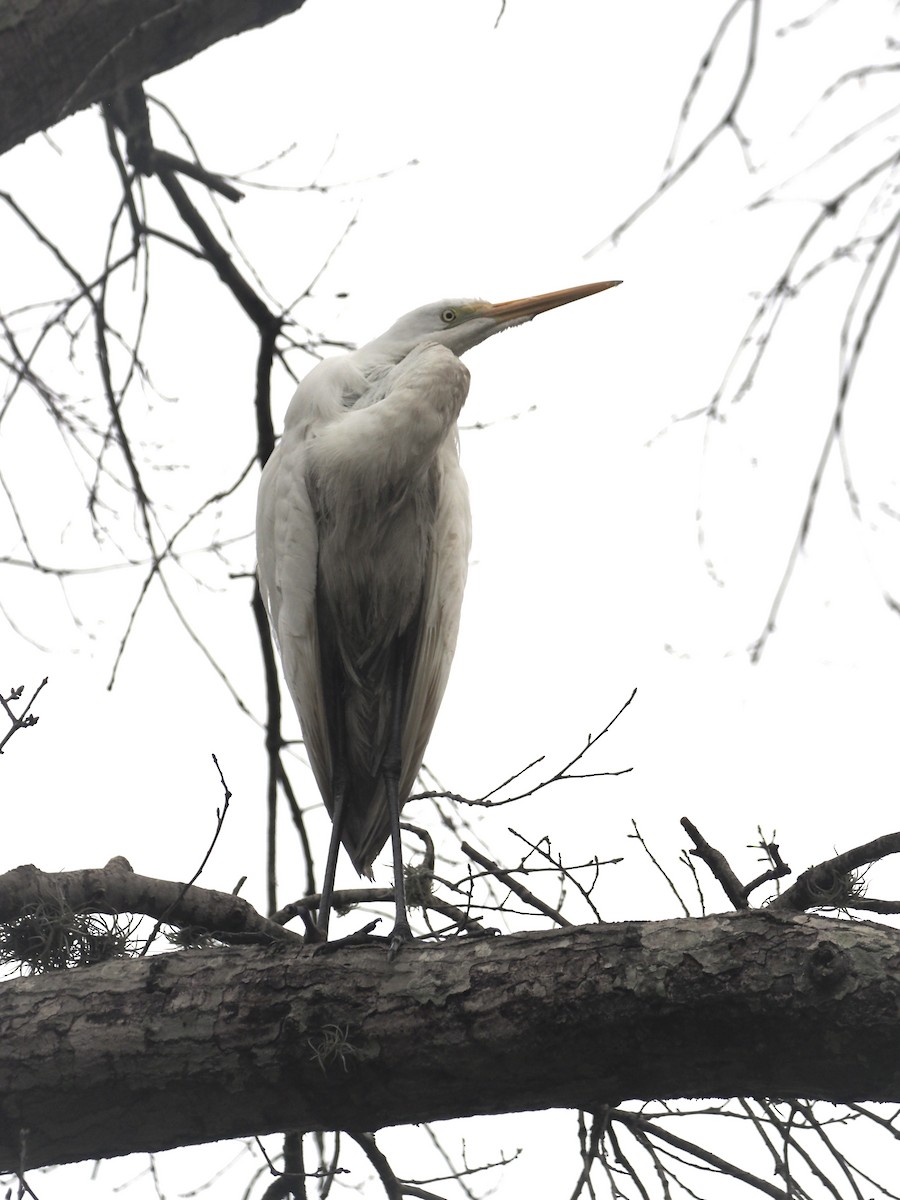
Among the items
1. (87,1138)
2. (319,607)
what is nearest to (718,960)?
(87,1138)

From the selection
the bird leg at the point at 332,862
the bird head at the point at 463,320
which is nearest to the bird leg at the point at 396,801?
the bird leg at the point at 332,862

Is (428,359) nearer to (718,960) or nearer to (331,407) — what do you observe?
(331,407)

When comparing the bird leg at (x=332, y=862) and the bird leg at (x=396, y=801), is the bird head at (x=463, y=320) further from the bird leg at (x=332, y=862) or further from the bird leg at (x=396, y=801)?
the bird leg at (x=332, y=862)

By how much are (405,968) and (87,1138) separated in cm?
67

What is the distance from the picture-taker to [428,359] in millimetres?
3869

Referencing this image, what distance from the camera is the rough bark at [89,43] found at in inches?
106

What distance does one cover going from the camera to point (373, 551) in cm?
390

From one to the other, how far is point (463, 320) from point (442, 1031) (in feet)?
8.43

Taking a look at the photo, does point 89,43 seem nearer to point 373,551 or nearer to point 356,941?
point 373,551

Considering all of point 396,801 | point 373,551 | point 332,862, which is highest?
point 373,551

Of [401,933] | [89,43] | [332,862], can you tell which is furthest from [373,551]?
[89,43]

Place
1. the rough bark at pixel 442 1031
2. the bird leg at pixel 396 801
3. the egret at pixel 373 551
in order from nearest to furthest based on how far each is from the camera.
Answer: the rough bark at pixel 442 1031 < the bird leg at pixel 396 801 < the egret at pixel 373 551

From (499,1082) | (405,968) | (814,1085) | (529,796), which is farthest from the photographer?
(529,796)

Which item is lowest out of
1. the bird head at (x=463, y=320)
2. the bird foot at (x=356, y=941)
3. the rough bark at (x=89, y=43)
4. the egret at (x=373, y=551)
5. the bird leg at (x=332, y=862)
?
the bird foot at (x=356, y=941)
